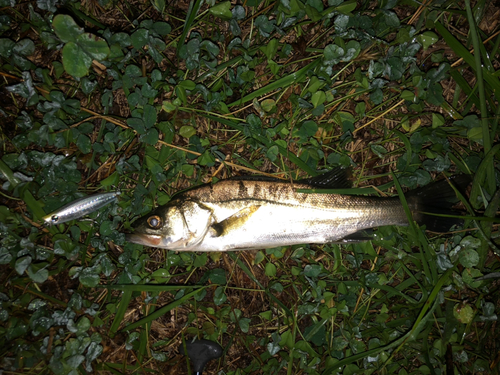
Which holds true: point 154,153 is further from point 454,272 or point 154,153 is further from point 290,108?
point 454,272

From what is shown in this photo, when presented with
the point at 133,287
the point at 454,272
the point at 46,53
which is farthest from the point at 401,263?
the point at 46,53

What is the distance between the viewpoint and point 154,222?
295 centimetres

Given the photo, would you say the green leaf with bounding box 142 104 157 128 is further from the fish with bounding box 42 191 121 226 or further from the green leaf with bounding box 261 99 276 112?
the green leaf with bounding box 261 99 276 112

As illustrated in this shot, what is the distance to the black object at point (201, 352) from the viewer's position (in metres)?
3.23

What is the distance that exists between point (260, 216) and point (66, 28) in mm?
2421

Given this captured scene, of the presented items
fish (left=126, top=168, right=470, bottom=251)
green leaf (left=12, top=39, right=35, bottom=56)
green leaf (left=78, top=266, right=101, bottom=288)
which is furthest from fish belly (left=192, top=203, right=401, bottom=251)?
green leaf (left=12, top=39, right=35, bottom=56)

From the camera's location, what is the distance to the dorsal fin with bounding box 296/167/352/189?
3.10 meters

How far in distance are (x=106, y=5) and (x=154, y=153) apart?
1695mm

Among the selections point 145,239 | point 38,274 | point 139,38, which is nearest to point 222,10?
point 139,38

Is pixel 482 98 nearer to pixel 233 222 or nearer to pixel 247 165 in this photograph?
pixel 247 165

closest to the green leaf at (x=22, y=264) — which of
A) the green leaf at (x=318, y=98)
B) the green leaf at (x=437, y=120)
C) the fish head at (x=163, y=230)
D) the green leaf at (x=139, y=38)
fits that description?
the fish head at (x=163, y=230)

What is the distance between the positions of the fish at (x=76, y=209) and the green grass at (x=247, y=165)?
0.14 meters

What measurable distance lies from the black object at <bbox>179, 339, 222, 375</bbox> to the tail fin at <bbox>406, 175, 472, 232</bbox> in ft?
8.13

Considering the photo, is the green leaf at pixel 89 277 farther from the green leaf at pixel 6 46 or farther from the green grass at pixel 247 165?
the green leaf at pixel 6 46
